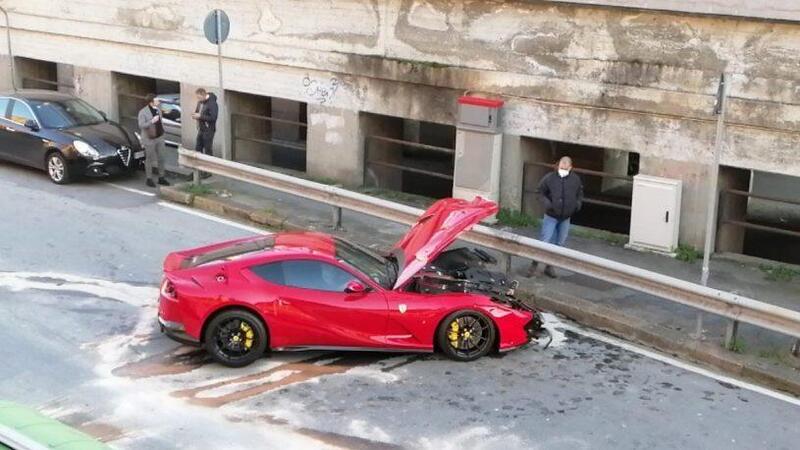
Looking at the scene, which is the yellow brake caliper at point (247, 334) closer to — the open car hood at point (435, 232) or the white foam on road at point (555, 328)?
the open car hood at point (435, 232)

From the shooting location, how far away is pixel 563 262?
1264 cm

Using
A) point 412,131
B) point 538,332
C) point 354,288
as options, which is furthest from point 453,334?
point 412,131

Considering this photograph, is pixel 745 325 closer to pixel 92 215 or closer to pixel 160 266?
pixel 160 266

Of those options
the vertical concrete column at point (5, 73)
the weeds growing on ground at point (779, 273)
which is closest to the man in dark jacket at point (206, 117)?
the vertical concrete column at point (5, 73)

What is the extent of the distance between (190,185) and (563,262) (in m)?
7.10

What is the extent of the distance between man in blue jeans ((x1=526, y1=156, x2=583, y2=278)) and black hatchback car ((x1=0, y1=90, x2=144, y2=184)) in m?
7.86

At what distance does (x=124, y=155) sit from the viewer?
1820cm

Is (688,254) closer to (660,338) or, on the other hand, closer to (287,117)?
(660,338)

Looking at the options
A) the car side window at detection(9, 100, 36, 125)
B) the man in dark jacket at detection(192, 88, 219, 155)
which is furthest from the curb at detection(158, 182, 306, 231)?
the car side window at detection(9, 100, 36, 125)

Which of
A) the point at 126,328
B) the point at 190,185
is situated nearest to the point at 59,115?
the point at 190,185

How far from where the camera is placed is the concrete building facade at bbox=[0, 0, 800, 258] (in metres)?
14.0

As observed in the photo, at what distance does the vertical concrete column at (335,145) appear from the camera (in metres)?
18.0

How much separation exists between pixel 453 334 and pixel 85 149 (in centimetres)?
919

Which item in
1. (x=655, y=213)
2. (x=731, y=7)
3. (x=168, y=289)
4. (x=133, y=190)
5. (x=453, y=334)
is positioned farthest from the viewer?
(x=133, y=190)
